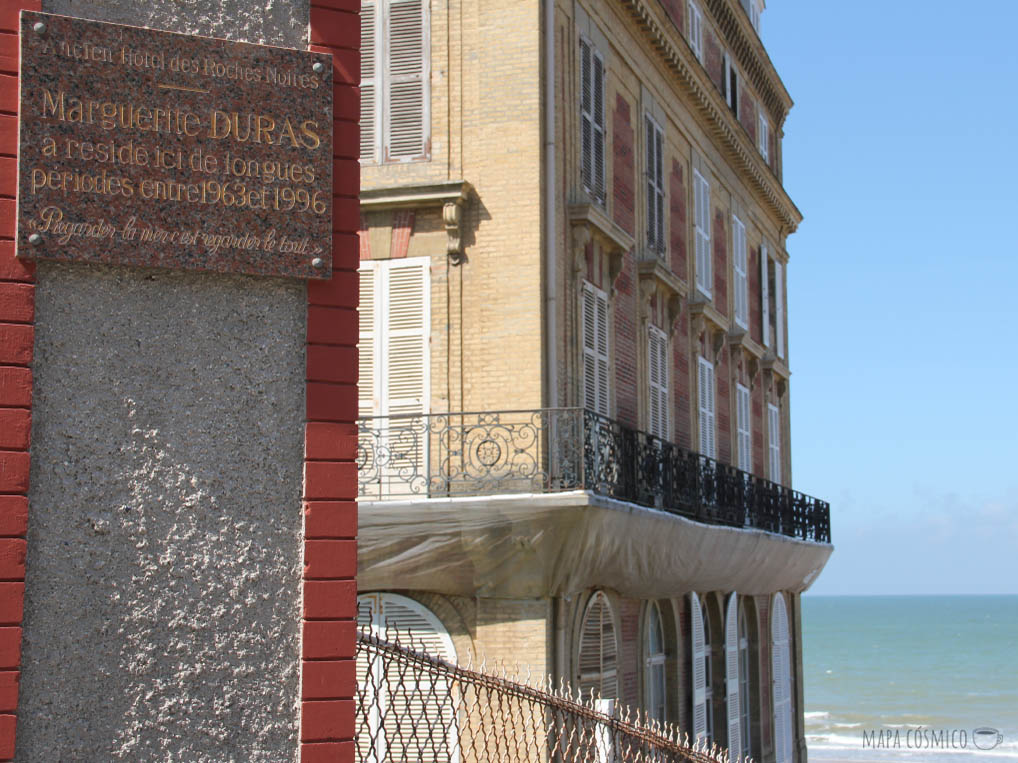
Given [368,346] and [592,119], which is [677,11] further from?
[368,346]

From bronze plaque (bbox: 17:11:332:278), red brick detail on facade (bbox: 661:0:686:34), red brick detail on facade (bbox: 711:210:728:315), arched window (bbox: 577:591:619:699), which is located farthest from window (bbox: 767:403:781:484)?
bronze plaque (bbox: 17:11:332:278)

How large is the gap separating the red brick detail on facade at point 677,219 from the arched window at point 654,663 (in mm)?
5241

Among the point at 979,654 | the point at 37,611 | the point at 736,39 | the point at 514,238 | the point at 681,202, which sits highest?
the point at 736,39

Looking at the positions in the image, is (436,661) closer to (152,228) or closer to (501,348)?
(152,228)

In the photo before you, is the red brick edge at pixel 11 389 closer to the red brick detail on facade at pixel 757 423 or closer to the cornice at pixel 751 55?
the cornice at pixel 751 55

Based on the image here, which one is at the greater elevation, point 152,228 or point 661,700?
point 152,228

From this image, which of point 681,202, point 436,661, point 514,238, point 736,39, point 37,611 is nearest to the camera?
point 37,611

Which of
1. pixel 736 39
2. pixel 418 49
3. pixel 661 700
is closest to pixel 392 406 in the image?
pixel 418 49

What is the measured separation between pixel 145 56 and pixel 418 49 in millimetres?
10939

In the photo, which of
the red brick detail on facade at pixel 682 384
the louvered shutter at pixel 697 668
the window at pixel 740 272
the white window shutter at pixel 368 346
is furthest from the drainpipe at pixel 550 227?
the window at pixel 740 272

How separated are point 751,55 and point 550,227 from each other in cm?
1342

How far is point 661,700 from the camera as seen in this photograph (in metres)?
22.4

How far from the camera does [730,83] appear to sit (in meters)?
28.1

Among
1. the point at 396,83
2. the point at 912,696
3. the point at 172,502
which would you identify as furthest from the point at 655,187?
the point at 912,696
